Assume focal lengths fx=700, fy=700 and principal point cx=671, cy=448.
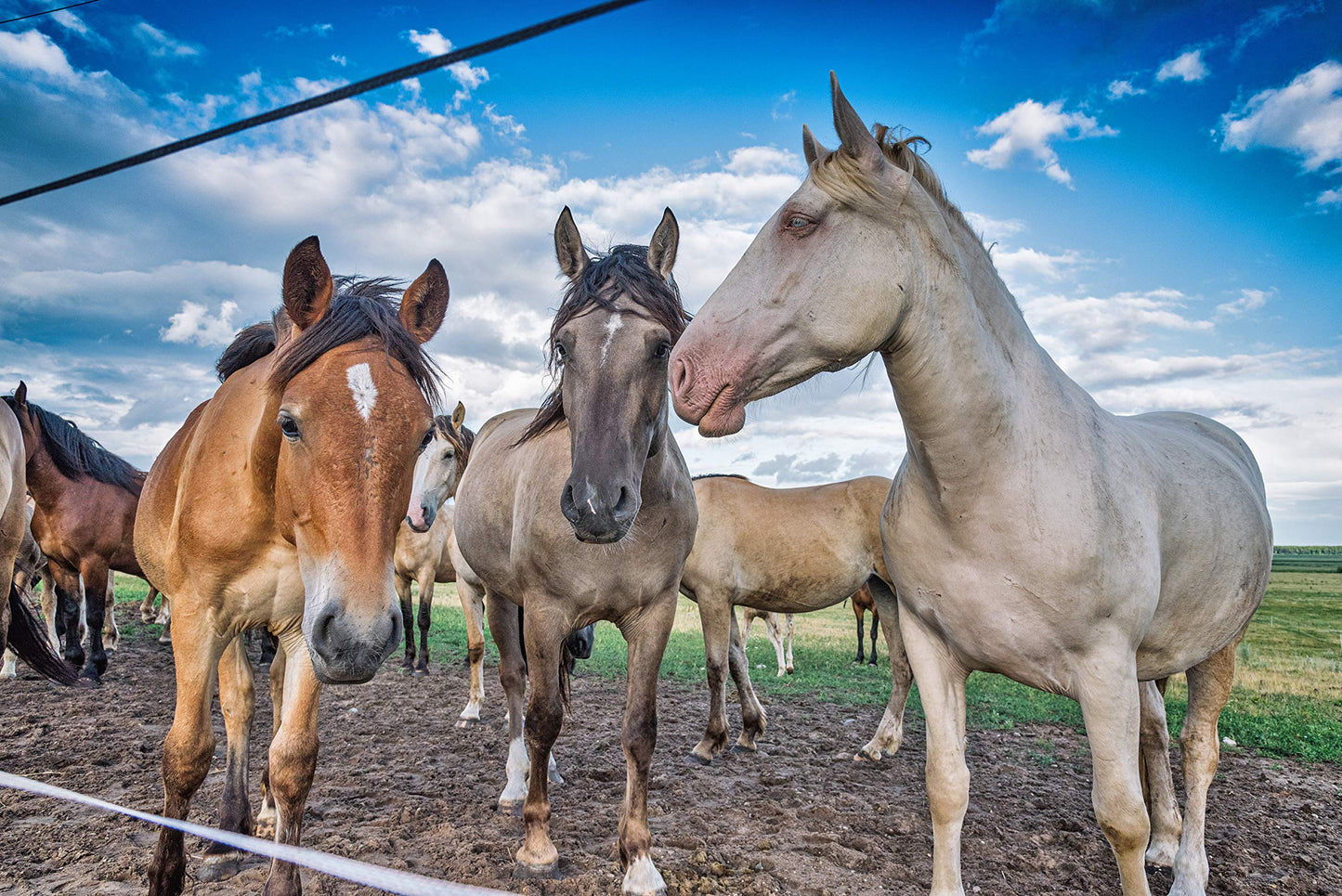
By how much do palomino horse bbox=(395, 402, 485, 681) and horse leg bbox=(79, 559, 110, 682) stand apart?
3.17 m

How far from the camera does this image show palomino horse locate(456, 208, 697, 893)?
9.68 feet

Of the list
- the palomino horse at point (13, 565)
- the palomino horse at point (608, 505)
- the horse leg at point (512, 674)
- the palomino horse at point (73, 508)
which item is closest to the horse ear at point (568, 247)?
the palomino horse at point (608, 505)

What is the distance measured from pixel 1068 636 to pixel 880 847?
85.0 inches

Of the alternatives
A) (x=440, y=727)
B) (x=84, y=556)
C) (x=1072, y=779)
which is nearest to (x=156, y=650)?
(x=84, y=556)

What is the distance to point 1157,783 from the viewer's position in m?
3.71

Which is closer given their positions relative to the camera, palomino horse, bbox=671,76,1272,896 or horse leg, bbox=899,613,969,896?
palomino horse, bbox=671,76,1272,896

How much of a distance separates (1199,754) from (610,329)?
11.9 feet

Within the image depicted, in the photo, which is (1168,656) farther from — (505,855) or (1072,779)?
(505,855)

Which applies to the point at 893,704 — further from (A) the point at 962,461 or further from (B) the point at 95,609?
(B) the point at 95,609

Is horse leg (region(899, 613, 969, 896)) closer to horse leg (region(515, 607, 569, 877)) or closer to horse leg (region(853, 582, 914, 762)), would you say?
horse leg (region(515, 607, 569, 877))

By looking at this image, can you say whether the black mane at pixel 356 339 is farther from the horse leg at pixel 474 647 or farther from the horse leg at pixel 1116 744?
the horse leg at pixel 474 647

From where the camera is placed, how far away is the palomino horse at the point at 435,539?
7320 millimetres

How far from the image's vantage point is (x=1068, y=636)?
2398 mm

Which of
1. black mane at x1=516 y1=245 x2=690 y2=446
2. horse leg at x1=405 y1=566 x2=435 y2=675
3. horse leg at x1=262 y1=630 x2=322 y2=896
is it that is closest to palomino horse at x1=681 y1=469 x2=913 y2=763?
black mane at x1=516 y1=245 x2=690 y2=446
